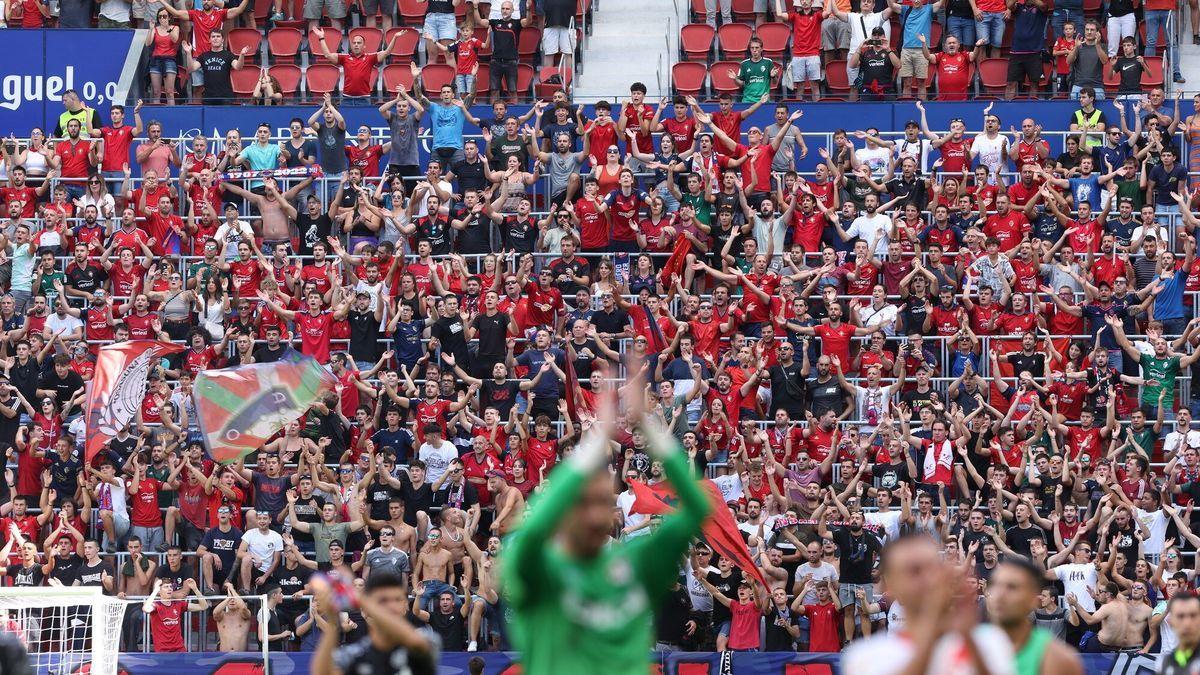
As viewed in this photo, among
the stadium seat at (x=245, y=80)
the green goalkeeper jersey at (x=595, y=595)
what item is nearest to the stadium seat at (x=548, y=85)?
the stadium seat at (x=245, y=80)

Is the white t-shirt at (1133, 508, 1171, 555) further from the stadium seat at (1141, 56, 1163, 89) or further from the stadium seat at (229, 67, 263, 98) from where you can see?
the stadium seat at (229, 67, 263, 98)

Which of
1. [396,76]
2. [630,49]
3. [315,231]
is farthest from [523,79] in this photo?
[315,231]

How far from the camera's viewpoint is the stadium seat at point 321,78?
92.3 feet

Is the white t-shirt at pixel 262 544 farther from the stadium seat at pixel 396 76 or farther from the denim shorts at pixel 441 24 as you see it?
the denim shorts at pixel 441 24

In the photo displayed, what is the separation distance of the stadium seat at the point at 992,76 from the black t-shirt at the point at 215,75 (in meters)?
11.3

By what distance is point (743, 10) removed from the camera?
29.2 metres

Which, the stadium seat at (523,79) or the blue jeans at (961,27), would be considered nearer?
the blue jeans at (961,27)

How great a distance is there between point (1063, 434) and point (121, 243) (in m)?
12.4

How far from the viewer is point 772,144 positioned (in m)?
25.2

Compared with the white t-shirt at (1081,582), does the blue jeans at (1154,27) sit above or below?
above

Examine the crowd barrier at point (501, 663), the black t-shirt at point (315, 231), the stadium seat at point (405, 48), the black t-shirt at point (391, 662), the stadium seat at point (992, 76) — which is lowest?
the crowd barrier at point (501, 663)

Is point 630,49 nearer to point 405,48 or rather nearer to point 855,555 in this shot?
point 405,48

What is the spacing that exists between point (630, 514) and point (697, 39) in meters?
10.6

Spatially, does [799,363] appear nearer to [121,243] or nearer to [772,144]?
[772,144]
